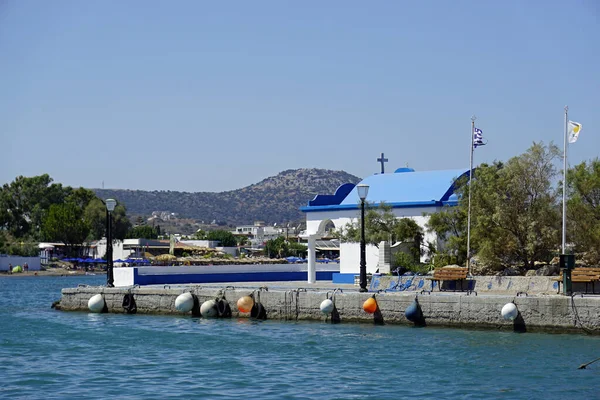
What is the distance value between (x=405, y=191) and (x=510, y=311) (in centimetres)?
2122

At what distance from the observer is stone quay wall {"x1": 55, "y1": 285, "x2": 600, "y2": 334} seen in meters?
27.1

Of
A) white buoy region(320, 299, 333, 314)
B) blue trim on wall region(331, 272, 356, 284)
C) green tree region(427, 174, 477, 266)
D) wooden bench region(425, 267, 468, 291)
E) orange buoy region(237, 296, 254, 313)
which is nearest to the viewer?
white buoy region(320, 299, 333, 314)

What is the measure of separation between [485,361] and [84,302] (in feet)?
64.9

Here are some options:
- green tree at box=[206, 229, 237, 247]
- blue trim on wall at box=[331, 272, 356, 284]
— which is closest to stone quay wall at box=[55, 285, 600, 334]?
blue trim on wall at box=[331, 272, 356, 284]

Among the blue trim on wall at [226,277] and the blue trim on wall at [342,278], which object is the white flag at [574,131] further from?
the blue trim on wall at [226,277]

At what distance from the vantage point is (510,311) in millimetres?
27516

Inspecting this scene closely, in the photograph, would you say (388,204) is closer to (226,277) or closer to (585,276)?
(226,277)

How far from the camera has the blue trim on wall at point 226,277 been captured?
4575 centimetres

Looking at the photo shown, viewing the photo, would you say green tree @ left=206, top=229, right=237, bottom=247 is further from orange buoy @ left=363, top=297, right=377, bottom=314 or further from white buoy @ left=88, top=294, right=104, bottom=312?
orange buoy @ left=363, top=297, right=377, bottom=314

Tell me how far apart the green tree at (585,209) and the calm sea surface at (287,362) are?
10.8 metres

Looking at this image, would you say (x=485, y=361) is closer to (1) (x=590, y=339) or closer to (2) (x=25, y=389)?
(1) (x=590, y=339)

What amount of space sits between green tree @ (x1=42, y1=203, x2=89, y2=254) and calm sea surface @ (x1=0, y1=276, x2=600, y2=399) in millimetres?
74134

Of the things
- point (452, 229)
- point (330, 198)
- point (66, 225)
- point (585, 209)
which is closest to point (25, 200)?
Answer: point (66, 225)

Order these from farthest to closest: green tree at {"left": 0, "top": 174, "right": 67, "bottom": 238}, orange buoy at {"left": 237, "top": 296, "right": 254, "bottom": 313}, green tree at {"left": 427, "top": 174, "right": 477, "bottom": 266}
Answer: green tree at {"left": 0, "top": 174, "right": 67, "bottom": 238}, green tree at {"left": 427, "top": 174, "right": 477, "bottom": 266}, orange buoy at {"left": 237, "top": 296, "right": 254, "bottom": 313}
